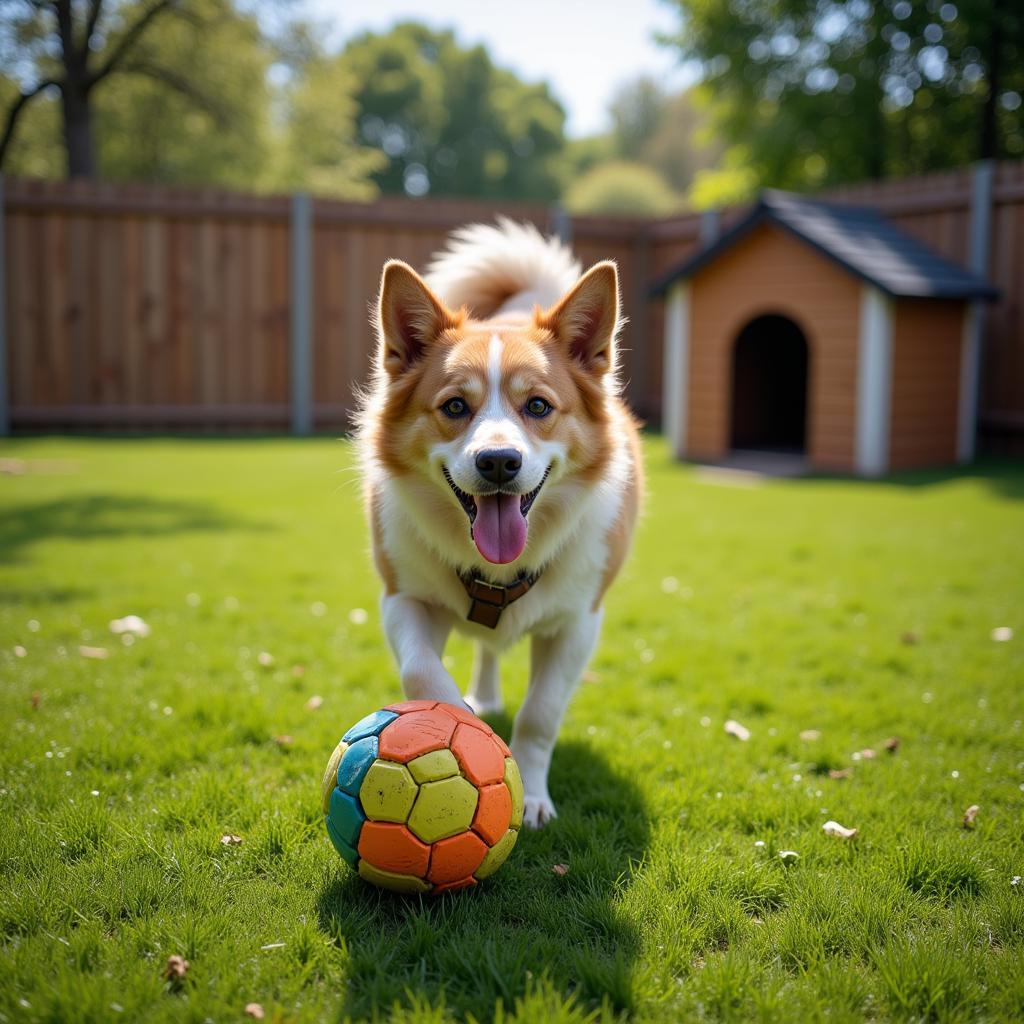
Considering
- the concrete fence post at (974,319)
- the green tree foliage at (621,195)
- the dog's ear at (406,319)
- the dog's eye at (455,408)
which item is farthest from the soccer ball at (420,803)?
the green tree foliage at (621,195)

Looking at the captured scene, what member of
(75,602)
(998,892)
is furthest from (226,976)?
(75,602)

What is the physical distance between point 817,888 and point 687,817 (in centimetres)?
55

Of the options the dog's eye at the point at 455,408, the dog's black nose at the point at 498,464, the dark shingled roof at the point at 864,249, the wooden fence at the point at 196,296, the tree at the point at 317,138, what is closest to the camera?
the dog's black nose at the point at 498,464

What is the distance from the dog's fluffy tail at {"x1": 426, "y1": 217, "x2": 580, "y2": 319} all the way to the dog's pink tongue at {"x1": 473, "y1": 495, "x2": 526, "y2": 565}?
1582mm

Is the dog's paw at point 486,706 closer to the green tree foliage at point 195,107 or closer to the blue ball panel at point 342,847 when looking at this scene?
the blue ball panel at point 342,847

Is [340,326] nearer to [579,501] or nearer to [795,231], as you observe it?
[795,231]

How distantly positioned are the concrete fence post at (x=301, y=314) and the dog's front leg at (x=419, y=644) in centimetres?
1145

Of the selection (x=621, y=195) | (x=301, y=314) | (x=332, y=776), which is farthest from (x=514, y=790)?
(x=621, y=195)

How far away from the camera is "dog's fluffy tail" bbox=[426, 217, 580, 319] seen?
14.0 feet

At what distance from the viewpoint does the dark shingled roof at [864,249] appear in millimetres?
10266

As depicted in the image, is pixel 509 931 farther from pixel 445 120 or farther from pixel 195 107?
pixel 445 120

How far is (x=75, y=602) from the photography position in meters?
5.38

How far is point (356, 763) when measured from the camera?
98.5 inches

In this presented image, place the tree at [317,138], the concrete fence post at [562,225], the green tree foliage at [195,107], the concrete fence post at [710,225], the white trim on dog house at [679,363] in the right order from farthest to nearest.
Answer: the tree at [317,138] → the green tree foliage at [195,107] → the concrete fence post at [562,225] → the concrete fence post at [710,225] → the white trim on dog house at [679,363]
